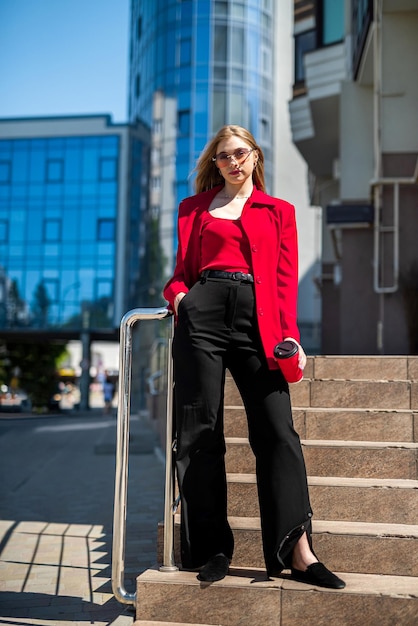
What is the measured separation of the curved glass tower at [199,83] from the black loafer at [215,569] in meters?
38.4

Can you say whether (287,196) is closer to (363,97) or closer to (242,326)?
(363,97)

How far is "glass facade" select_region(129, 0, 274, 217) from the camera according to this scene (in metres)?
41.7

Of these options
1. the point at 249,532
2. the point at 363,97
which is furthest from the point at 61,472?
the point at 363,97

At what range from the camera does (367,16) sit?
36.7ft

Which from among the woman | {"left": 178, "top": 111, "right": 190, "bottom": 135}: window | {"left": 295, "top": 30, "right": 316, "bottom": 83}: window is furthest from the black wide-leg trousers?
{"left": 178, "top": 111, "right": 190, "bottom": 135}: window

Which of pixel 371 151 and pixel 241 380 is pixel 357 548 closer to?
pixel 241 380

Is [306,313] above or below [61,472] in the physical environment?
above

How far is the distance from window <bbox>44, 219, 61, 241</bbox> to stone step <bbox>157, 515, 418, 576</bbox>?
4420cm

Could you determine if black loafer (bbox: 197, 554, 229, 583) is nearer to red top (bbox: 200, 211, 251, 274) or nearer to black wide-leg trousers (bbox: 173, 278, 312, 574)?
black wide-leg trousers (bbox: 173, 278, 312, 574)

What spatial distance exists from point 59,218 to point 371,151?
36.3 meters

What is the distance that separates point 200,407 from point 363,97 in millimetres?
10722

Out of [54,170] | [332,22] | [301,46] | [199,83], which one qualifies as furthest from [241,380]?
[54,170]

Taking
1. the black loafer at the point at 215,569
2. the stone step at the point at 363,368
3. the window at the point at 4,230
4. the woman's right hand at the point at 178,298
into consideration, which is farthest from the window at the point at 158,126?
the black loafer at the point at 215,569

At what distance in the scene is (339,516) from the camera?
348cm
